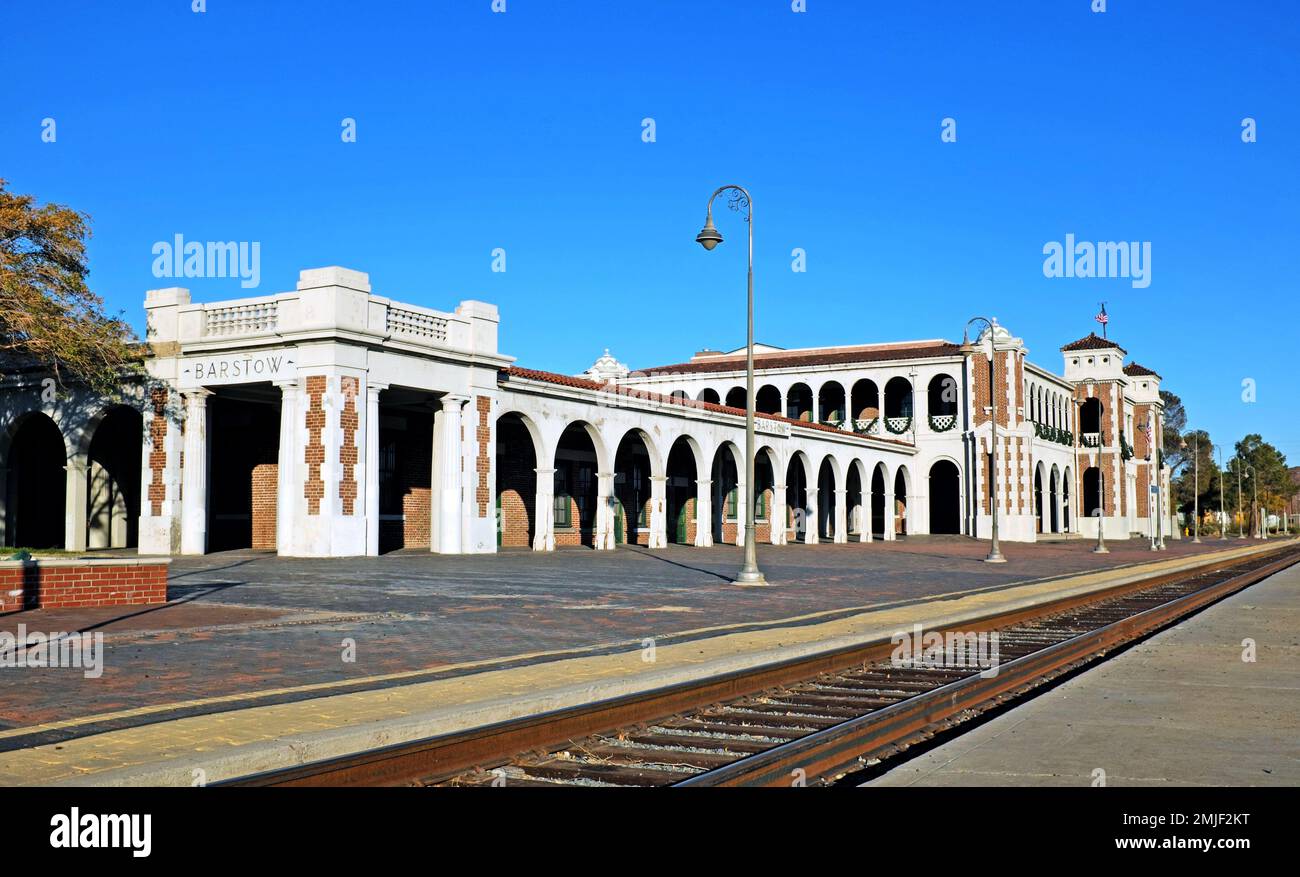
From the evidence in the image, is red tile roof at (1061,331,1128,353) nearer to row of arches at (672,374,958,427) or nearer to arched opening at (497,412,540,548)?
row of arches at (672,374,958,427)

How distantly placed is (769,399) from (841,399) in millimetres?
4276

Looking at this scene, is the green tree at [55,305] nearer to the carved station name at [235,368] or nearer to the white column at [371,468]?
the carved station name at [235,368]

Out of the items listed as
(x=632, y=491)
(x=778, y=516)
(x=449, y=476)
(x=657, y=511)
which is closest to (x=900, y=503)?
(x=778, y=516)

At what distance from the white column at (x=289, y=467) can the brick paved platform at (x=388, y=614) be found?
1102mm

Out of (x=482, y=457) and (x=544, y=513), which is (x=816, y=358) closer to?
(x=544, y=513)

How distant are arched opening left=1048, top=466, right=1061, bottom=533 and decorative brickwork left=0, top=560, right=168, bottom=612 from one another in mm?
61292

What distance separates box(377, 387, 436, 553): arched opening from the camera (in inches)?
1205

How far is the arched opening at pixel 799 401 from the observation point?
214 feet

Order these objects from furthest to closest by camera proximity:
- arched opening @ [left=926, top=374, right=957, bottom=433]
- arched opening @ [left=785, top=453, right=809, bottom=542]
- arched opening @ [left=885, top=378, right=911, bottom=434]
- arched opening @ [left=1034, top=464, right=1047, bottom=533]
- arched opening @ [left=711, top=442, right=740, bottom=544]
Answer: arched opening @ [left=1034, top=464, right=1047, bottom=533]
arched opening @ [left=885, top=378, right=911, bottom=434]
arched opening @ [left=926, top=374, right=957, bottom=433]
arched opening @ [left=785, top=453, right=809, bottom=542]
arched opening @ [left=711, top=442, right=740, bottom=544]

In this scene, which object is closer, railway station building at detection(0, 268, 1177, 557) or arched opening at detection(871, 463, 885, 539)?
railway station building at detection(0, 268, 1177, 557)

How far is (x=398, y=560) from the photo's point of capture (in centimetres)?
2512

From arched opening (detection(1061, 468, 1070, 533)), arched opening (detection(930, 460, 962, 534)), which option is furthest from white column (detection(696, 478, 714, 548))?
Result: arched opening (detection(1061, 468, 1070, 533))
